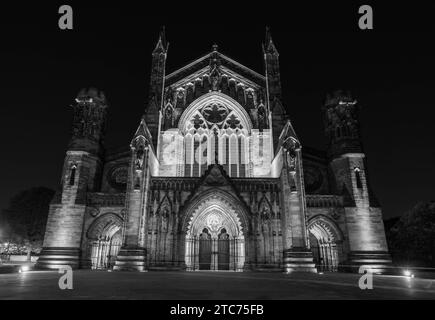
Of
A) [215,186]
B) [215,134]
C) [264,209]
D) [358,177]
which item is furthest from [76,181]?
[358,177]

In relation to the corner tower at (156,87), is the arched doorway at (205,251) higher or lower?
lower

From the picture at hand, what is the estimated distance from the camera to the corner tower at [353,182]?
2519cm

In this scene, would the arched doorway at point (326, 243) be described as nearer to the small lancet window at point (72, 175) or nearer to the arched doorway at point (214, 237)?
the arched doorway at point (214, 237)

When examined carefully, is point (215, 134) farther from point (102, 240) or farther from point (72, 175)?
point (102, 240)

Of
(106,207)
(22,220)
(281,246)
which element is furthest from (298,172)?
(22,220)

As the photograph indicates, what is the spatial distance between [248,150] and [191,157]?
5.51 metres

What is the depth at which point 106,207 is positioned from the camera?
2702 centimetres

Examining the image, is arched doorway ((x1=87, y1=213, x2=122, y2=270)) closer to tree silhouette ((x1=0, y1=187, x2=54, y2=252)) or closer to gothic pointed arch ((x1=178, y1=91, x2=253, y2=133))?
gothic pointed arch ((x1=178, y1=91, x2=253, y2=133))

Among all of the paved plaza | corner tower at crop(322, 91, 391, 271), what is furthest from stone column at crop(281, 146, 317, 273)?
the paved plaza

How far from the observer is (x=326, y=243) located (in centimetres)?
2712

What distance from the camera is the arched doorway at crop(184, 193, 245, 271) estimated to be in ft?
81.1

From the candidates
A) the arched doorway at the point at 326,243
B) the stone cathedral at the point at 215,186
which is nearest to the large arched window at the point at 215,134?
the stone cathedral at the point at 215,186

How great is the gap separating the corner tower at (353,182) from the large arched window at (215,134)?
27.0ft

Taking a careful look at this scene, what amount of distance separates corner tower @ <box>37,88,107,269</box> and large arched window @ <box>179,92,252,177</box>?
8.32 m
